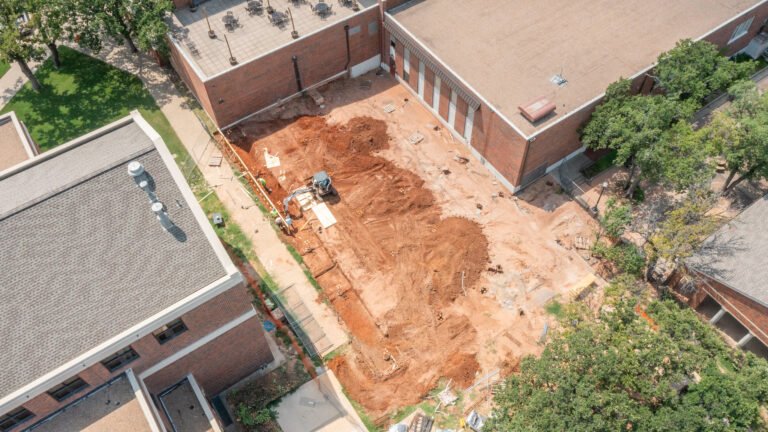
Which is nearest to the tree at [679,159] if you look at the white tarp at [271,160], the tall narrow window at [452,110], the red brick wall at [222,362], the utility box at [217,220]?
the tall narrow window at [452,110]

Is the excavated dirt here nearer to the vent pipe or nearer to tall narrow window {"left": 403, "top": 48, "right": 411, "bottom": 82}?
tall narrow window {"left": 403, "top": 48, "right": 411, "bottom": 82}

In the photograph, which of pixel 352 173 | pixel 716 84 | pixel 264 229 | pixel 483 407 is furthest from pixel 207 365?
pixel 716 84

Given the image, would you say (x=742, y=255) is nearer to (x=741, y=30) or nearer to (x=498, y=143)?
(x=498, y=143)

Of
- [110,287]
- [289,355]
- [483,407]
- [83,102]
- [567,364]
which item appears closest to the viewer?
[110,287]

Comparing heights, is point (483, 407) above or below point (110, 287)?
below

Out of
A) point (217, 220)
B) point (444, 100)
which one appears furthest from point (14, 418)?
point (444, 100)

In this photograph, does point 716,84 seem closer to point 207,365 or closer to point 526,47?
point 526,47
